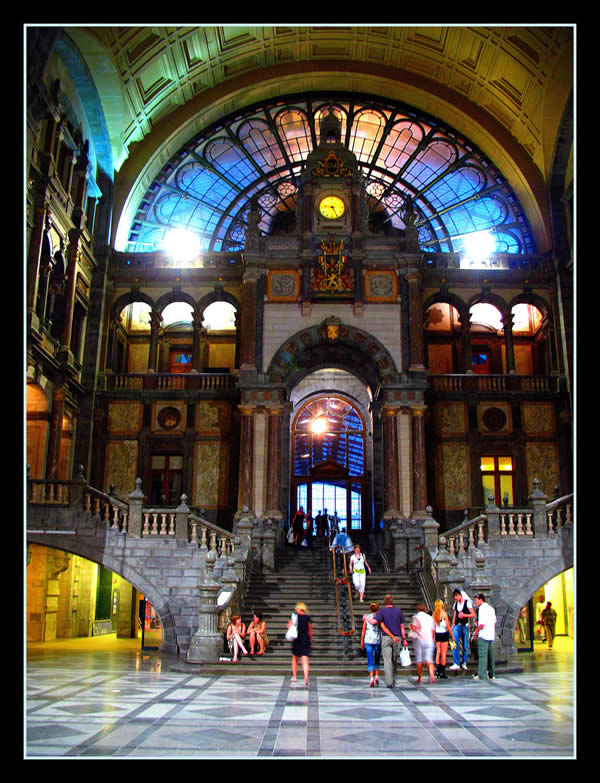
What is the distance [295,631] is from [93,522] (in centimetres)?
955

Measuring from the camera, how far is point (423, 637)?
44.4ft

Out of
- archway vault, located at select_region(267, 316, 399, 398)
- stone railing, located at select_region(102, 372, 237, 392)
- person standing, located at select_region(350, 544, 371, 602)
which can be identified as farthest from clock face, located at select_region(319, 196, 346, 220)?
person standing, located at select_region(350, 544, 371, 602)

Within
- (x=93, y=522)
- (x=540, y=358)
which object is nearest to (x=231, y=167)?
(x=540, y=358)

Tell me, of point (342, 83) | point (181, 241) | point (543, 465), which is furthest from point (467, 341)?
point (342, 83)

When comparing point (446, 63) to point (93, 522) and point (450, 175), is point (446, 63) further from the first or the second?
point (93, 522)

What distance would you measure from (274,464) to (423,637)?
41.1 ft

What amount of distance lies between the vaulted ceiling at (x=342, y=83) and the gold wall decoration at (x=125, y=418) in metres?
6.96

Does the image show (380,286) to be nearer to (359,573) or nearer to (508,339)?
(508,339)

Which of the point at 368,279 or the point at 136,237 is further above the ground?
the point at 136,237

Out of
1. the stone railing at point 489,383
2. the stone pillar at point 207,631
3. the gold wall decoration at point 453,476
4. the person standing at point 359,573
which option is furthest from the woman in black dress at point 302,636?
the stone railing at point 489,383

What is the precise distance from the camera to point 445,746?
7.40 meters

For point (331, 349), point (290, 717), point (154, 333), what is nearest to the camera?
point (290, 717)

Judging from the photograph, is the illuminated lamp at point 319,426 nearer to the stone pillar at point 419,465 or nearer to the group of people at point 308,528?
the group of people at point 308,528

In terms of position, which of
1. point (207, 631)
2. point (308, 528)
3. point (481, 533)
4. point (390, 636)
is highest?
point (481, 533)
